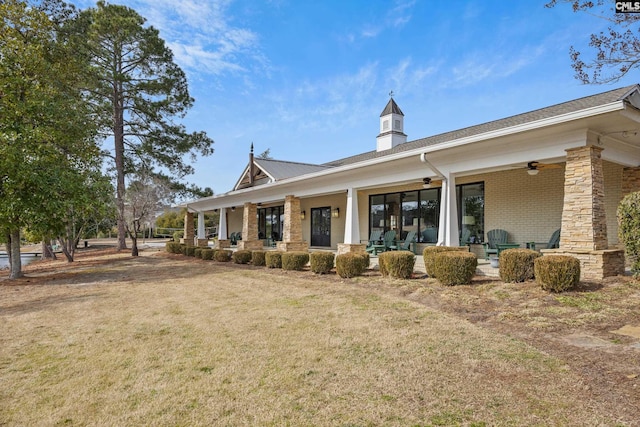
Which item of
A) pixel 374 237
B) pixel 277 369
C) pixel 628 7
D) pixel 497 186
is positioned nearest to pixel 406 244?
pixel 374 237

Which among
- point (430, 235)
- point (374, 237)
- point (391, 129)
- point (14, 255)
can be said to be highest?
point (391, 129)

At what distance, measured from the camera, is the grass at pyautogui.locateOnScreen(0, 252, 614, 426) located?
9.50 feet

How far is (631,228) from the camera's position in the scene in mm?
6113

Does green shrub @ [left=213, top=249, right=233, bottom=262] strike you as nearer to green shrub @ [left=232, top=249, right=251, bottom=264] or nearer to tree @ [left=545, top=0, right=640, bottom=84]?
green shrub @ [left=232, top=249, right=251, bottom=264]

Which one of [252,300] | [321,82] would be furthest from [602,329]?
[321,82]

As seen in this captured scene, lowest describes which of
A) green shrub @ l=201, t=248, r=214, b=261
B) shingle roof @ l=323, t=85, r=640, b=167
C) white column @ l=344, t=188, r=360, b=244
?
green shrub @ l=201, t=248, r=214, b=261

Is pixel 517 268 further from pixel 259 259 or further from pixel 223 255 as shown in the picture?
pixel 223 255

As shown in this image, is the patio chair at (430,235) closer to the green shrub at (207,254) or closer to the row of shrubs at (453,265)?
the row of shrubs at (453,265)

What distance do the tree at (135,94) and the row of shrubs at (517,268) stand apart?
57.7 feet

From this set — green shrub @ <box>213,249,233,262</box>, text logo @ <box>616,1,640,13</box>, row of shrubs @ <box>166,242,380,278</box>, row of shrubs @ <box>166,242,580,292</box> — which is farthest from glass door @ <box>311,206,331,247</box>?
text logo @ <box>616,1,640,13</box>

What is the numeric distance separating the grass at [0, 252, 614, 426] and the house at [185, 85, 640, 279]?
3.79 m

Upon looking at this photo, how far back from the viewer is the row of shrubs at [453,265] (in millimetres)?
6039

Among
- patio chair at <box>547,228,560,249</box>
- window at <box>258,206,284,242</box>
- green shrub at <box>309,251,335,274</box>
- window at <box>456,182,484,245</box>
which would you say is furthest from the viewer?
window at <box>258,206,284,242</box>

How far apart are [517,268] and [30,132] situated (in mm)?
12589
